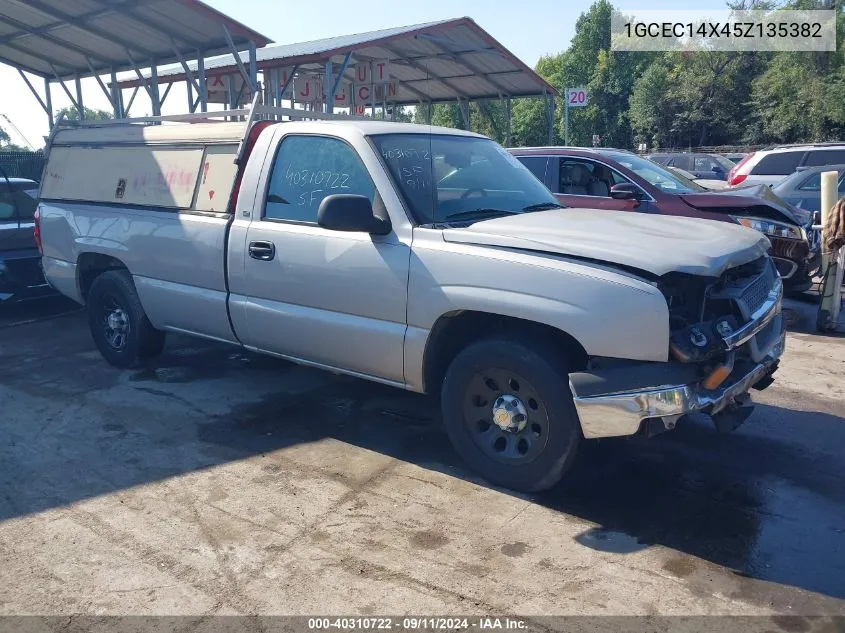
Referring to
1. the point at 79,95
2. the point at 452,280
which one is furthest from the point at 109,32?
the point at 452,280

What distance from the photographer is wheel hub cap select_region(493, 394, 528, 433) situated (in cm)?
394

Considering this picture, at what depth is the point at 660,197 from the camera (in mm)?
8188

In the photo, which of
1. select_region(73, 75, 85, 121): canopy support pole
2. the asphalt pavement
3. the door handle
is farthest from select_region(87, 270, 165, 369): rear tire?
select_region(73, 75, 85, 121): canopy support pole

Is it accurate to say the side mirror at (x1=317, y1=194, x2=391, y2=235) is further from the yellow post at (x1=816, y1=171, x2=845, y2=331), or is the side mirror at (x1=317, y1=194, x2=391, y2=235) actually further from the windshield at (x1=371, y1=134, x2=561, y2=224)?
the yellow post at (x1=816, y1=171, x2=845, y2=331)

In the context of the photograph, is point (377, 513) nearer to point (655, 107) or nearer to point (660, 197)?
point (660, 197)

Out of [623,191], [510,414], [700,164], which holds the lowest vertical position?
[510,414]

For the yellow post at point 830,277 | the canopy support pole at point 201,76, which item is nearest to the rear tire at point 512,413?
the yellow post at point 830,277

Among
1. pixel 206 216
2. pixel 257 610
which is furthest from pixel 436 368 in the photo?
pixel 206 216

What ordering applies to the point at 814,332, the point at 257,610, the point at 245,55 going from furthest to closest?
the point at 245,55
the point at 814,332
the point at 257,610

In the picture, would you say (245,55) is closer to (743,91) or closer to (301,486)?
(301,486)

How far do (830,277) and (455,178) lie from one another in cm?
480

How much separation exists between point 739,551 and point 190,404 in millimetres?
3877

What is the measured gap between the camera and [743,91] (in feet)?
169

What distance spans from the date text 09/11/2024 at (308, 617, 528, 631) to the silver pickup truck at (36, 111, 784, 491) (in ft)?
3.48
